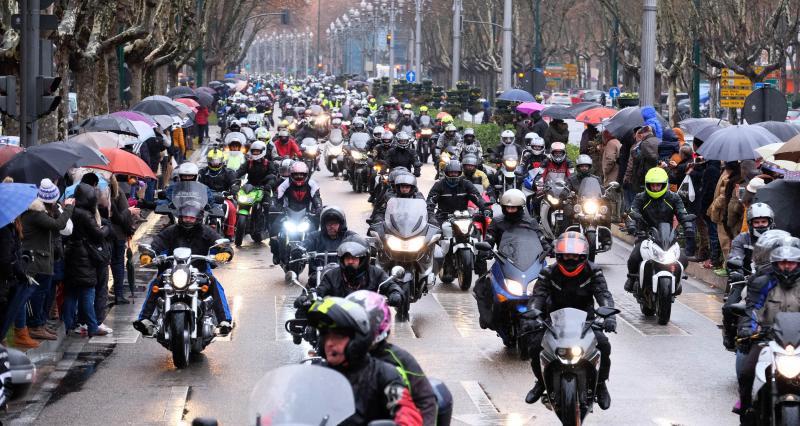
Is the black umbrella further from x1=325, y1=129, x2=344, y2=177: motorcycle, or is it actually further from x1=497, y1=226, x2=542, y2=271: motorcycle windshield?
x1=325, y1=129, x2=344, y2=177: motorcycle

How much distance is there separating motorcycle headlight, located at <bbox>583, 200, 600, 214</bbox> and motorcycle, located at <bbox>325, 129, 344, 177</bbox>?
61.4 feet

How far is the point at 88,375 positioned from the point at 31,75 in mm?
5480

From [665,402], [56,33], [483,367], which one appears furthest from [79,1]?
[665,402]

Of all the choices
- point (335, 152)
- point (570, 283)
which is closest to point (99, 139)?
point (570, 283)

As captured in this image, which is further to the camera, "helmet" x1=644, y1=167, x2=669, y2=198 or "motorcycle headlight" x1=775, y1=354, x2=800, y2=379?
"helmet" x1=644, y1=167, x2=669, y2=198

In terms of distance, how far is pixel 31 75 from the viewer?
58.1 ft

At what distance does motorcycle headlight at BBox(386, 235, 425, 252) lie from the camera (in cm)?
1672

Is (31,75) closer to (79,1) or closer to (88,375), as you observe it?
(88,375)

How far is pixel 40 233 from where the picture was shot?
45.3 ft

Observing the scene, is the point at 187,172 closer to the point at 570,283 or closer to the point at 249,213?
the point at 249,213

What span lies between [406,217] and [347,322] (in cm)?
1023

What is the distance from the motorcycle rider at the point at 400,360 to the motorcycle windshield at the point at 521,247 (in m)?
6.79

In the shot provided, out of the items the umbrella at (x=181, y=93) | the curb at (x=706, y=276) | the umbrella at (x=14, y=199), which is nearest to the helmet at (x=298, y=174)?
the curb at (x=706, y=276)

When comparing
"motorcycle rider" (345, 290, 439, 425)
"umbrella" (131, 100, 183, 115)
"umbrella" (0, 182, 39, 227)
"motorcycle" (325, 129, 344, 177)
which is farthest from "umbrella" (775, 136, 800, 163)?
"motorcycle" (325, 129, 344, 177)
